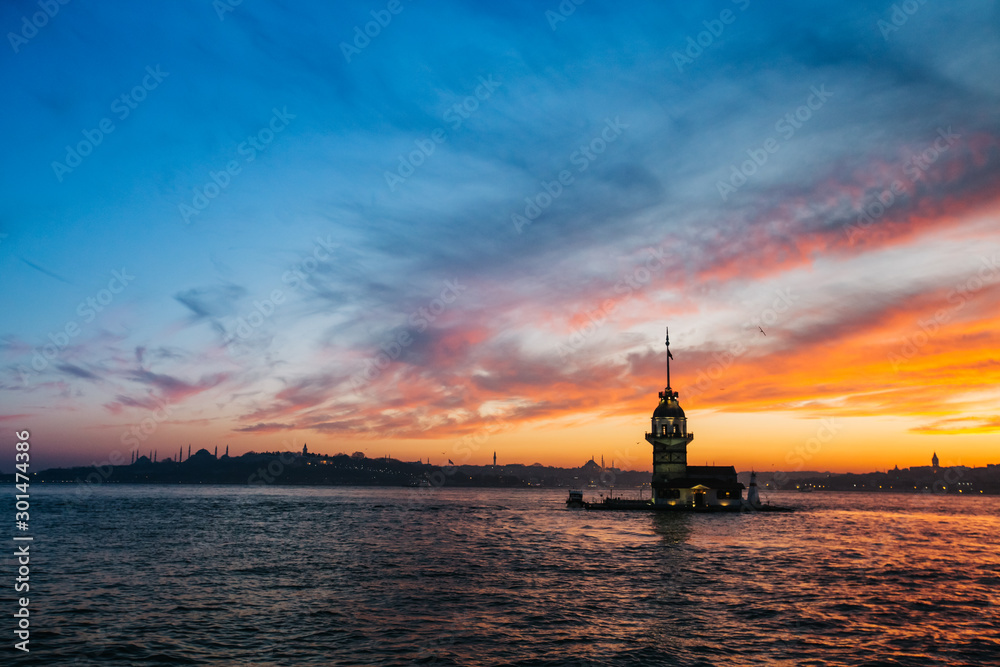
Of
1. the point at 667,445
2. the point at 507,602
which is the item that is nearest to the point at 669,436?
the point at 667,445

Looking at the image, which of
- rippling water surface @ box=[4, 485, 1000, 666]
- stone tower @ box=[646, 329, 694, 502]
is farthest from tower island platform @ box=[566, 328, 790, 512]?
rippling water surface @ box=[4, 485, 1000, 666]

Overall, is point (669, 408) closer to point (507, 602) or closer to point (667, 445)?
point (667, 445)

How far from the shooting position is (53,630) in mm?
30484

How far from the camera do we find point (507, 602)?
1501 inches

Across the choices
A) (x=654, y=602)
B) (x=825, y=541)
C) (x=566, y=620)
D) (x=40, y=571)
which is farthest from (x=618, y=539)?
(x=40, y=571)

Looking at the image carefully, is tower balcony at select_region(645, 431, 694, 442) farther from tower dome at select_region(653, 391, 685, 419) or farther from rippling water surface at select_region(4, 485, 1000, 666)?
rippling water surface at select_region(4, 485, 1000, 666)

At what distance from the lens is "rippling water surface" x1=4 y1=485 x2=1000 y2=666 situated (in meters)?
27.7

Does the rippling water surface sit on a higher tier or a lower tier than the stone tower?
lower

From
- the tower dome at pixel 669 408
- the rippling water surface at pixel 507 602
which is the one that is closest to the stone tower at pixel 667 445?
the tower dome at pixel 669 408

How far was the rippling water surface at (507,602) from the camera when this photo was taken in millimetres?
27688

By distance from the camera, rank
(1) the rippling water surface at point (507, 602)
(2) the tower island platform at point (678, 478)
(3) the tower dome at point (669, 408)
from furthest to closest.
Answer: (3) the tower dome at point (669, 408)
(2) the tower island platform at point (678, 478)
(1) the rippling water surface at point (507, 602)

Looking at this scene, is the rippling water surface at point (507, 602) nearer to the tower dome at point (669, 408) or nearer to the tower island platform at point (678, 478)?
the tower island platform at point (678, 478)

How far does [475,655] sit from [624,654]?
624cm

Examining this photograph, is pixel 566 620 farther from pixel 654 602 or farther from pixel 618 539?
pixel 618 539
